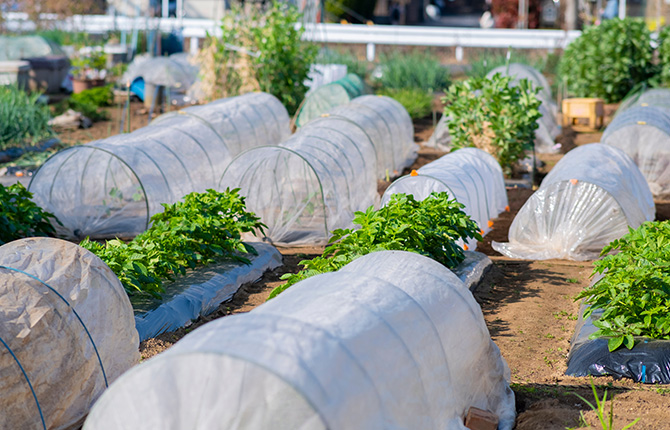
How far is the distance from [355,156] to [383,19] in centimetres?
2882

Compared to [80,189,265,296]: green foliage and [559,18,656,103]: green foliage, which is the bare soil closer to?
[80,189,265,296]: green foliage

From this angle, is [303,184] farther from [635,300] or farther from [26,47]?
[26,47]

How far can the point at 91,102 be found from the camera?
16594 mm

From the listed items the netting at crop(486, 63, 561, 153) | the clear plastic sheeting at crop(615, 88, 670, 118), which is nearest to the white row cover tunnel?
the netting at crop(486, 63, 561, 153)

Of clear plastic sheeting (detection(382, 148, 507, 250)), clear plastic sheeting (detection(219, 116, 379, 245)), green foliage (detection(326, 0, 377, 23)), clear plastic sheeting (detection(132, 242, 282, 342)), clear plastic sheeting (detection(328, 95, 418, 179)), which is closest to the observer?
clear plastic sheeting (detection(132, 242, 282, 342))

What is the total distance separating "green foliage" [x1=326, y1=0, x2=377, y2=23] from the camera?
30750 mm

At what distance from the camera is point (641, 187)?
8.93m

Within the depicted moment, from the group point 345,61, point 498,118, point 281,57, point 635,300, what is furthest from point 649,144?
point 345,61

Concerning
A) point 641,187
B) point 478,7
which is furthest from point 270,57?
point 478,7

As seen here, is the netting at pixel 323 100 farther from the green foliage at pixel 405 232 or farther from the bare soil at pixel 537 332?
the green foliage at pixel 405 232

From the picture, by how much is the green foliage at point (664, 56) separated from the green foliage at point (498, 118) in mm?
7032

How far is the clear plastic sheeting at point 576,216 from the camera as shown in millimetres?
7758

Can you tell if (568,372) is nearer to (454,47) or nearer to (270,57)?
(270,57)

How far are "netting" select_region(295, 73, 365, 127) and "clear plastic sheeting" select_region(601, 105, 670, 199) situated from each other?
203 inches
